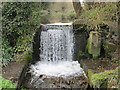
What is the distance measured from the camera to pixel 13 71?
5727mm

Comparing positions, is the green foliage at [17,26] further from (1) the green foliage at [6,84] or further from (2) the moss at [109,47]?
(2) the moss at [109,47]

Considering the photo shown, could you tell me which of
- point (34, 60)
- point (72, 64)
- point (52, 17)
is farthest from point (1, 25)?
A: point (52, 17)

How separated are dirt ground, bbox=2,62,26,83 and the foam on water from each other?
2.22 feet

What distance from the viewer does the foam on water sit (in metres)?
6.46

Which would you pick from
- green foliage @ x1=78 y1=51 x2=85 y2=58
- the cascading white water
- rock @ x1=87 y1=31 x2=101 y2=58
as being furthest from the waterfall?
rock @ x1=87 y1=31 x2=101 y2=58

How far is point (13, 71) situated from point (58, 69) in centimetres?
206

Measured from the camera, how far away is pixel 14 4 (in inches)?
304

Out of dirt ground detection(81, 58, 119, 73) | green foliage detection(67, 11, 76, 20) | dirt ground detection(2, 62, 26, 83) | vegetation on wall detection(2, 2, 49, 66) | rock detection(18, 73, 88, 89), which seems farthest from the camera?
green foliage detection(67, 11, 76, 20)

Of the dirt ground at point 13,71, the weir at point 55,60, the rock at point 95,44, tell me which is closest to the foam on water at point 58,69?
the weir at point 55,60

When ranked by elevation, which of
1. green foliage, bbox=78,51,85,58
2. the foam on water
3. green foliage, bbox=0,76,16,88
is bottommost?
the foam on water

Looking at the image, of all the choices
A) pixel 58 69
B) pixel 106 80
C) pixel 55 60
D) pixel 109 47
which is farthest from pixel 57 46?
pixel 106 80

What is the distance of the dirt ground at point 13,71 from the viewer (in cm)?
527

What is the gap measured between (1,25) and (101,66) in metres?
4.79

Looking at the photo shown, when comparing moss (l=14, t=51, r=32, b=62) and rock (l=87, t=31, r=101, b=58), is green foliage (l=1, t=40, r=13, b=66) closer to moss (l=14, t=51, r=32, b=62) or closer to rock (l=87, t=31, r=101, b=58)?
moss (l=14, t=51, r=32, b=62)
